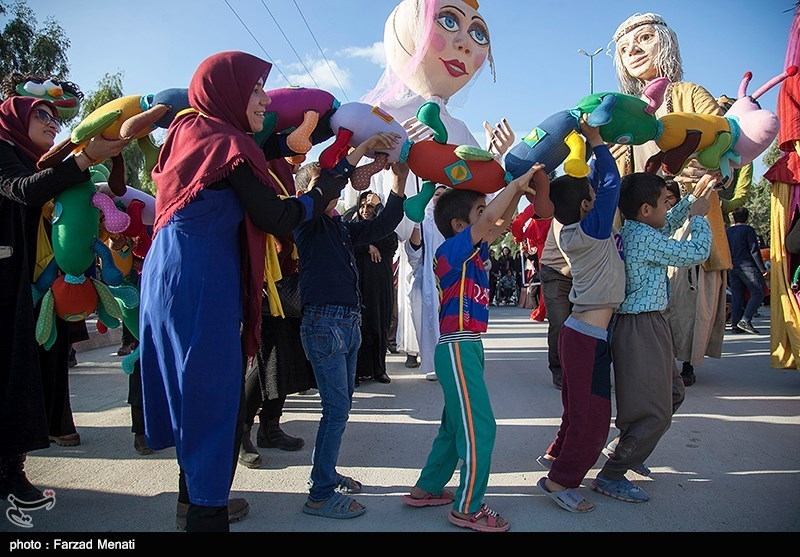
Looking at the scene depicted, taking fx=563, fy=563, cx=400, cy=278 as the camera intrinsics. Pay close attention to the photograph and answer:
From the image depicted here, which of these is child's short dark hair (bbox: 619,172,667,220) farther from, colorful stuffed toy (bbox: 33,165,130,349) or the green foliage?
the green foliage

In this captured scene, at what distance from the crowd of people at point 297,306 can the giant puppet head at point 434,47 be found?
7.59 feet

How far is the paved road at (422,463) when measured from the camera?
2518 mm

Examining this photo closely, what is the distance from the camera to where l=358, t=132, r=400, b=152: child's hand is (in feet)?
8.68

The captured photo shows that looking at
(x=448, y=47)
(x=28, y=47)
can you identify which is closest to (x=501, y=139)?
(x=448, y=47)

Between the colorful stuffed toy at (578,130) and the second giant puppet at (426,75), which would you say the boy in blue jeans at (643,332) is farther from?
the second giant puppet at (426,75)

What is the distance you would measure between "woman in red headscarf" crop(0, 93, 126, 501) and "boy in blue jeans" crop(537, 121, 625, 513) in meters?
2.22

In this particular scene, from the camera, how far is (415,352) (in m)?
6.09

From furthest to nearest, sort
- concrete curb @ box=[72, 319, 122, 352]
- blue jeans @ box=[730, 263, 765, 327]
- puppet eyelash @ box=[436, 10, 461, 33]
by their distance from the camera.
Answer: blue jeans @ box=[730, 263, 765, 327], concrete curb @ box=[72, 319, 122, 352], puppet eyelash @ box=[436, 10, 461, 33]

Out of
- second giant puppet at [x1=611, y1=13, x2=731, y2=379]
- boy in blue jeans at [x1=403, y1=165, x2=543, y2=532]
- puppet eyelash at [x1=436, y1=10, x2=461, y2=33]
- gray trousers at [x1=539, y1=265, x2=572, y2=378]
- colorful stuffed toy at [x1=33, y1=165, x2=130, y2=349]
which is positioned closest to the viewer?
boy in blue jeans at [x1=403, y1=165, x2=543, y2=532]

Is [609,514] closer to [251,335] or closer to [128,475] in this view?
[251,335]

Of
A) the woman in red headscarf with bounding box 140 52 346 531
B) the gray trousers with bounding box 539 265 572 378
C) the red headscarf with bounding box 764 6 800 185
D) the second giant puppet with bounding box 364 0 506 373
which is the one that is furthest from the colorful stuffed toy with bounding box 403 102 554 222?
the red headscarf with bounding box 764 6 800 185

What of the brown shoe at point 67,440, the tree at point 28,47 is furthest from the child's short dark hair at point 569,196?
the tree at point 28,47
